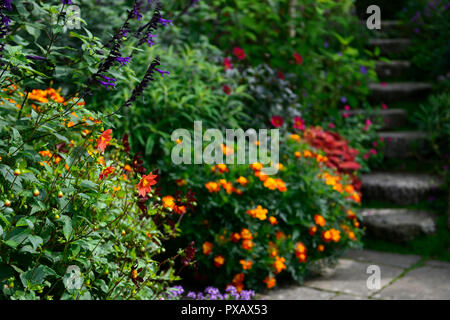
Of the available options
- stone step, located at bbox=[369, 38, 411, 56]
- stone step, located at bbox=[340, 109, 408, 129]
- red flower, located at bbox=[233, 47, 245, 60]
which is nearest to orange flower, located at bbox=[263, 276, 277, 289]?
red flower, located at bbox=[233, 47, 245, 60]

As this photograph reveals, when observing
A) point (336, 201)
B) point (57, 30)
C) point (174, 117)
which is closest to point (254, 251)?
point (336, 201)

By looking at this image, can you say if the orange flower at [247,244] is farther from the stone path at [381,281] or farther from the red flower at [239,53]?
the red flower at [239,53]

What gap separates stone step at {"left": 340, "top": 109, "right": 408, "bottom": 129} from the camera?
5.35 meters

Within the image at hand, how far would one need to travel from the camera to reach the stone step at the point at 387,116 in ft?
17.6

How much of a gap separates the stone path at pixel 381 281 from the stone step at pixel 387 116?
1914 mm

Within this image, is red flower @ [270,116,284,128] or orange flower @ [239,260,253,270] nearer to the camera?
orange flower @ [239,260,253,270]

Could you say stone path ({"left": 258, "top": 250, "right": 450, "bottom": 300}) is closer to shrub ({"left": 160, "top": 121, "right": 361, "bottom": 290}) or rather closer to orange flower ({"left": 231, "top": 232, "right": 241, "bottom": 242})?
shrub ({"left": 160, "top": 121, "right": 361, "bottom": 290})

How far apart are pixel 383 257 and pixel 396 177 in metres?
1.11

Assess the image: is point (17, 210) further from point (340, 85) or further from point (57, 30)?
point (340, 85)

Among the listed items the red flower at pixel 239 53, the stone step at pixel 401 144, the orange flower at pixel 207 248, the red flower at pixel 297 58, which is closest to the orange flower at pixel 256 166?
the orange flower at pixel 207 248

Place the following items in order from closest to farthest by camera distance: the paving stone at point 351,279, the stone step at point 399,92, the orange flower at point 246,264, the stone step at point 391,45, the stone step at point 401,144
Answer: the orange flower at point 246,264, the paving stone at point 351,279, the stone step at point 401,144, the stone step at point 399,92, the stone step at point 391,45

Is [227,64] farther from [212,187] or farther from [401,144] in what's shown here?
[401,144]

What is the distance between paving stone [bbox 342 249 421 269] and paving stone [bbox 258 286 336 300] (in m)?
0.78
